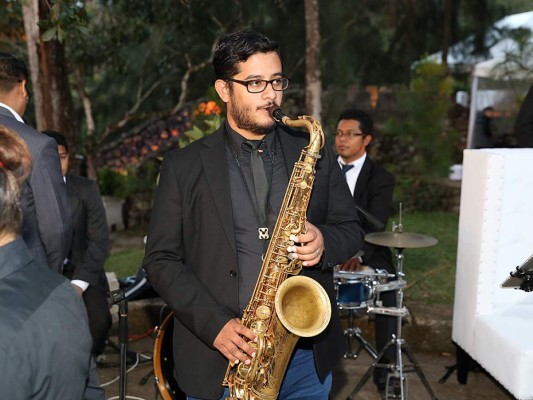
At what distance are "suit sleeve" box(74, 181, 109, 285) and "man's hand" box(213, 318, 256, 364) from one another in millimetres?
2471

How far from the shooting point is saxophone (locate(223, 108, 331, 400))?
2.93 metres

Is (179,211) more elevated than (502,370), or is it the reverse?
(179,211)

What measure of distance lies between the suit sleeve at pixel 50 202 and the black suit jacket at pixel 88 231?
137 cm

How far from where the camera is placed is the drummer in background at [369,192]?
17.4 ft

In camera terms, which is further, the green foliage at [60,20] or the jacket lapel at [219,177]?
the green foliage at [60,20]

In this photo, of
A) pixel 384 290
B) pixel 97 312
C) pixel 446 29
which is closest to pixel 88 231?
pixel 97 312

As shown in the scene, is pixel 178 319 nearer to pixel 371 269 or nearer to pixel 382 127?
pixel 371 269

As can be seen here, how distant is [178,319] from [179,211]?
1.61 ft

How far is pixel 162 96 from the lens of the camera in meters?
18.1

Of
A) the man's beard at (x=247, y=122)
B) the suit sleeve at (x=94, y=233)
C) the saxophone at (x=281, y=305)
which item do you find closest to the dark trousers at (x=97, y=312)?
the suit sleeve at (x=94, y=233)

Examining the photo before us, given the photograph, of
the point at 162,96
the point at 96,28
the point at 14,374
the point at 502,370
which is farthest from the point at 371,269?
the point at 162,96

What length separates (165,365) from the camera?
4.57 metres

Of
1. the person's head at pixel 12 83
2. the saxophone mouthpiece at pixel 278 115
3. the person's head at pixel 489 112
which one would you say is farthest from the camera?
the person's head at pixel 489 112

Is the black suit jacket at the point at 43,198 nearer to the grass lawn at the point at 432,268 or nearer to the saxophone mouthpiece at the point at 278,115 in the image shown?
the saxophone mouthpiece at the point at 278,115
